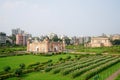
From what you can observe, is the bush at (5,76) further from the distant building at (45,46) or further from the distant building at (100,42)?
the distant building at (100,42)

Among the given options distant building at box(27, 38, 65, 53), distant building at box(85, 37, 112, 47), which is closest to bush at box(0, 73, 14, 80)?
distant building at box(27, 38, 65, 53)

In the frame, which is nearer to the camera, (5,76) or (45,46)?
(5,76)

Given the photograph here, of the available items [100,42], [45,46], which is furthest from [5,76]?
[100,42]

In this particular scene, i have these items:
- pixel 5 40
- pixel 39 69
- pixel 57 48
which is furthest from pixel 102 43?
pixel 39 69

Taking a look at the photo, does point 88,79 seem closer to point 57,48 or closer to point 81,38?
point 57,48

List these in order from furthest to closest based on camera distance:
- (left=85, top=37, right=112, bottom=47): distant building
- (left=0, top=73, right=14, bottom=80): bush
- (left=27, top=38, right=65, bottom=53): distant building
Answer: (left=85, top=37, right=112, bottom=47): distant building → (left=27, top=38, right=65, bottom=53): distant building → (left=0, top=73, right=14, bottom=80): bush

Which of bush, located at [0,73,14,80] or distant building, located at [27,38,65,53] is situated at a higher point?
distant building, located at [27,38,65,53]

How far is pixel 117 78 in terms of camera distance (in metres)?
25.3

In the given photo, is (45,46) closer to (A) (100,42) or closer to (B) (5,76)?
(B) (5,76)

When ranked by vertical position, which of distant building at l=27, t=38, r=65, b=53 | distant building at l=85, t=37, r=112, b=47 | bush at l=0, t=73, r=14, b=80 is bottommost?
bush at l=0, t=73, r=14, b=80

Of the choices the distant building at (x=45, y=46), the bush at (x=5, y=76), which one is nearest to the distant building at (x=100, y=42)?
the distant building at (x=45, y=46)

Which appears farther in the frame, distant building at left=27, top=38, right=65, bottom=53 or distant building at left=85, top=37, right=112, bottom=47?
distant building at left=85, top=37, right=112, bottom=47

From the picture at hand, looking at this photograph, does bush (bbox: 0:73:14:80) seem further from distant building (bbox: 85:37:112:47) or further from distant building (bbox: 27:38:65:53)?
distant building (bbox: 85:37:112:47)

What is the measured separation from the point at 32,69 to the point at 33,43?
43972 mm
